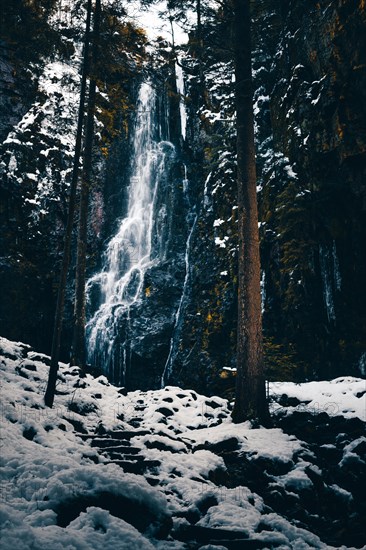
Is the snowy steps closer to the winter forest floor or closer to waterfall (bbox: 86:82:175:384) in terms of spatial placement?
the winter forest floor

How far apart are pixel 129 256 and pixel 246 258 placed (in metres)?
13.2

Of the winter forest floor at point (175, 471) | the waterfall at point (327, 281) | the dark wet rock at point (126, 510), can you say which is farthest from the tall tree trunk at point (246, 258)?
the waterfall at point (327, 281)

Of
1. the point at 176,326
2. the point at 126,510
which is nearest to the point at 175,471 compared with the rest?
the point at 126,510

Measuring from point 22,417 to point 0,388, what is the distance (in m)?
1.18

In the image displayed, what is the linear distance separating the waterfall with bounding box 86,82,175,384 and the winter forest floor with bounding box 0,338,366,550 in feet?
30.7

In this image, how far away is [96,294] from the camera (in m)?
19.5

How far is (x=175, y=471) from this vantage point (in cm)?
498

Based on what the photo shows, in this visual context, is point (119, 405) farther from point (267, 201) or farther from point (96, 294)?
point (96, 294)

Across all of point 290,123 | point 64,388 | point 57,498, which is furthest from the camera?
point 290,123

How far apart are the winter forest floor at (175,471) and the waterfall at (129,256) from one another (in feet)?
30.7

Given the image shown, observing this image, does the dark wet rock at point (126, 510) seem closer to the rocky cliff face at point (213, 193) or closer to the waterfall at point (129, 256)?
the rocky cliff face at point (213, 193)

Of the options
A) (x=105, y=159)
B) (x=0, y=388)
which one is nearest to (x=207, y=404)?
(x=0, y=388)

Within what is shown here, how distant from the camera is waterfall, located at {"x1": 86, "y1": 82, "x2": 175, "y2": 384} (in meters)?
18.1

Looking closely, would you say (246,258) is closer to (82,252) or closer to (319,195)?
(82,252)
